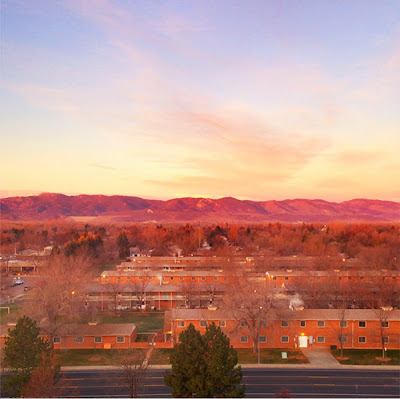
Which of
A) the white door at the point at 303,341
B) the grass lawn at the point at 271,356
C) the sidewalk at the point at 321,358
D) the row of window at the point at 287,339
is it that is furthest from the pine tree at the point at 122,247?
the sidewalk at the point at 321,358

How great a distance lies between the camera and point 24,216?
57000 millimetres

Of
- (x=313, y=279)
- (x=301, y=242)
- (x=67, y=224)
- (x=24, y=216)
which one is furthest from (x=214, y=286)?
(x=67, y=224)

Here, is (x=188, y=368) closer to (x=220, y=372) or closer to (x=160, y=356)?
(x=220, y=372)

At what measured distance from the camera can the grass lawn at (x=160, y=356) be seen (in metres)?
15.2

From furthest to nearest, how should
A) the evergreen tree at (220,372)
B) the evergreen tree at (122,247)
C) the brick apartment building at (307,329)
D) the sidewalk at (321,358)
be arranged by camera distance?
the evergreen tree at (122,247) → the brick apartment building at (307,329) → the sidewalk at (321,358) → the evergreen tree at (220,372)

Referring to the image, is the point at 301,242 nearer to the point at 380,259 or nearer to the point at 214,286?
the point at 380,259

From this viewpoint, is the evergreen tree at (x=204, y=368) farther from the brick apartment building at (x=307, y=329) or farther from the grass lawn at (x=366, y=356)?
the grass lawn at (x=366, y=356)

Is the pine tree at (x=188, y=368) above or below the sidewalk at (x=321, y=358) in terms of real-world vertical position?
above

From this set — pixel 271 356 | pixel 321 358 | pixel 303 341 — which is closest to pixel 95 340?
pixel 271 356

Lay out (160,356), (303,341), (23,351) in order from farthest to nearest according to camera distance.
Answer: (303,341), (160,356), (23,351)

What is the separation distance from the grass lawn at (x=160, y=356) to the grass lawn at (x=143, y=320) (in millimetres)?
3223

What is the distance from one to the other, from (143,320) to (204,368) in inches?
486

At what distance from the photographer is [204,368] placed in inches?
405

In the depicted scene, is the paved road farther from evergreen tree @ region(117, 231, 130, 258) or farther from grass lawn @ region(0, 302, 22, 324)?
evergreen tree @ region(117, 231, 130, 258)
